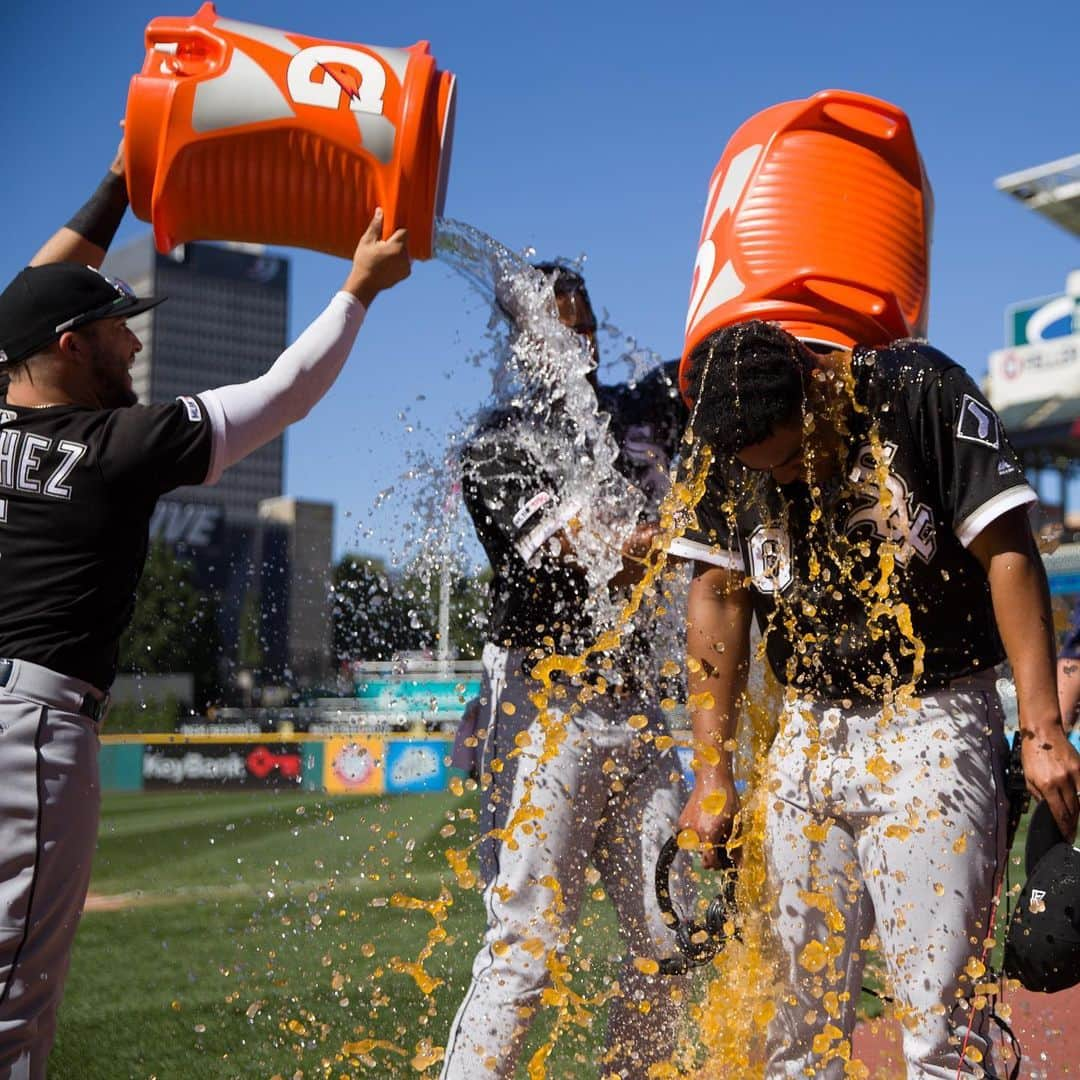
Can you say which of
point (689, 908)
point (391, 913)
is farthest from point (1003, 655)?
point (391, 913)

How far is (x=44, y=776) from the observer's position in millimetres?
2361

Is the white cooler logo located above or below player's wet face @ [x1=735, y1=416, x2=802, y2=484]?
above

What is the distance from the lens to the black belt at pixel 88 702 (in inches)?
93.7

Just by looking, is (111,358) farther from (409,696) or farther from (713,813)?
(409,696)

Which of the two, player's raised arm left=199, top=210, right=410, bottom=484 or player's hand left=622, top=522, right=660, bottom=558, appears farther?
player's hand left=622, top=522, right=660, bottom=558

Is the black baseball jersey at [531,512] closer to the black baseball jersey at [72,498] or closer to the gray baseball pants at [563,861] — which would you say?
the gray baseball pants at [563,861]

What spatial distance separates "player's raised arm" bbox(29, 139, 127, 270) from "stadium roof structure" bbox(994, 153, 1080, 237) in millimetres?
35488

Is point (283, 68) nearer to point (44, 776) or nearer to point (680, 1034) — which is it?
point (44, 776)

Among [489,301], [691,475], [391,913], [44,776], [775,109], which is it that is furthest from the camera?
[391,913]

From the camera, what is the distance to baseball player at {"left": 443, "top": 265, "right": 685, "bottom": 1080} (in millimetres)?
2881

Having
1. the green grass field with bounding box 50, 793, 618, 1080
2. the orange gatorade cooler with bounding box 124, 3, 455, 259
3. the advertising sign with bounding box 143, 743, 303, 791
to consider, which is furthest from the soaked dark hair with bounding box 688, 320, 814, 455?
the advertising sign with bounding box 143, 743, 303, 791

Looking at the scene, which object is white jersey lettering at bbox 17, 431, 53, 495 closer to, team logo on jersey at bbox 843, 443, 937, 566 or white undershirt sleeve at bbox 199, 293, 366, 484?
white undershirt sleeve at bbox 199, 293, 366, 484

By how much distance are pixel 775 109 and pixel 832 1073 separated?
2.14 metres

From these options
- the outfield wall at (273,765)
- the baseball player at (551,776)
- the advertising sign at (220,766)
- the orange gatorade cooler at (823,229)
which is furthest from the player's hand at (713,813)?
the advertising sign at (220,766)
